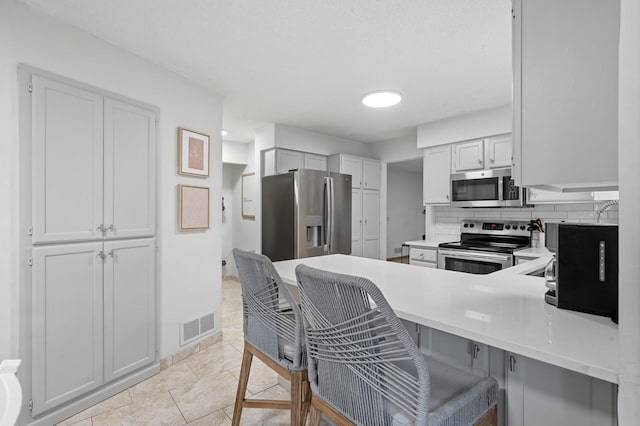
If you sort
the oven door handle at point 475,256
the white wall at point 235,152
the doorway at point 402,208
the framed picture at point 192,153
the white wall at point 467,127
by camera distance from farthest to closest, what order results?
the doorway at point 402,208 < the white wall at point 235,152 < the white wall at point 467,127 < the oven door handle at point 475,256 < the framed picture at point 192,153

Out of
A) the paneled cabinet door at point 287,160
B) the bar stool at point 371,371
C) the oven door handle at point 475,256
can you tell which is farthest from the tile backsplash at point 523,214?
the bar stool at point 371,371

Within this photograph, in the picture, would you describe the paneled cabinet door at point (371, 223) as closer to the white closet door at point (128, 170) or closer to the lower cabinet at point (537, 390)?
the white closet door at point (128, 170)

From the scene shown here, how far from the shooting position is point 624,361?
23.7 inches

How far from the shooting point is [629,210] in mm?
611

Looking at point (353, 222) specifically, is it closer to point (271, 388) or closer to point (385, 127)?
point (385, 127)

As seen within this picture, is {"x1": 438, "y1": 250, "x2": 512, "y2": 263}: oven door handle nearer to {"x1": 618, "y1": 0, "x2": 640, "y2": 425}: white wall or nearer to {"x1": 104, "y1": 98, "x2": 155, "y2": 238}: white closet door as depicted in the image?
{"x1": 618, "y1": 0, "x2": 640, "y2": 425}: white wall

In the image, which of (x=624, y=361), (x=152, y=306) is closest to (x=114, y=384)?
(x=152, y=306)

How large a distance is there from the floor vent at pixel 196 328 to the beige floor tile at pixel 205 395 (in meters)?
0.44

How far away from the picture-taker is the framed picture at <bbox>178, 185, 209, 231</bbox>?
2648 millimetres

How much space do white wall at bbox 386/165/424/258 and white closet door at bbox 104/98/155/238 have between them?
4531 mm

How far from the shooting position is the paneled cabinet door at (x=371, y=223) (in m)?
4.96

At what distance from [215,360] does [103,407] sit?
815 millimetres

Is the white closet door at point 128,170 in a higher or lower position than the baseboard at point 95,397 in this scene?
higher

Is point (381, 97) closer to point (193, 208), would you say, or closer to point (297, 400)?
point (193, 208)
